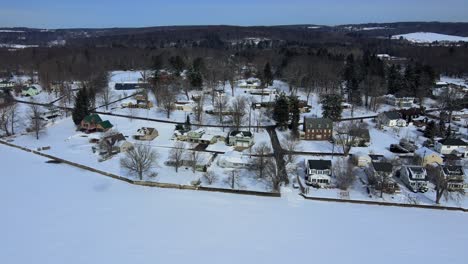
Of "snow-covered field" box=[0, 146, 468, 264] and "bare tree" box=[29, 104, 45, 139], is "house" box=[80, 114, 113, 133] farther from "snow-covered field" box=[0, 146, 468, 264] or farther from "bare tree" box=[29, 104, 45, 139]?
"snow-covered field" box=[0, 146, 468, 264]

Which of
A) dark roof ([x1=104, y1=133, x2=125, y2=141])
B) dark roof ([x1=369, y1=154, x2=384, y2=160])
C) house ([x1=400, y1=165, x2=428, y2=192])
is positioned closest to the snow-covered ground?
dark roof ([x1=104, y1=133, x2=125, y2=141])

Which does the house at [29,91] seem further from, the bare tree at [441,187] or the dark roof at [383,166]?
the bare tree at [441,187]

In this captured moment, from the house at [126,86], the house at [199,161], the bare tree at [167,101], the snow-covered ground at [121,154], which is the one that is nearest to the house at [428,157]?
the snow-covered ground at [121,154]

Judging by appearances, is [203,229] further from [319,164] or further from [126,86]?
[126,86]

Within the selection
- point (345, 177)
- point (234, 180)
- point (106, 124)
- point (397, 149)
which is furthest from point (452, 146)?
point (106, 124)

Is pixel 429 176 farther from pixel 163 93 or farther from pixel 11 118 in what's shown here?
pixel 11 118

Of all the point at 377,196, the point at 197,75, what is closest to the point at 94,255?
the point at 377,196

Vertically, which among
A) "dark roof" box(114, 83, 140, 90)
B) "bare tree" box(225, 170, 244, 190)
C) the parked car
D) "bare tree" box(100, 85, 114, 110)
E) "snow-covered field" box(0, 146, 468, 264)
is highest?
"dark roof" box(114, 83, 140, 90)
